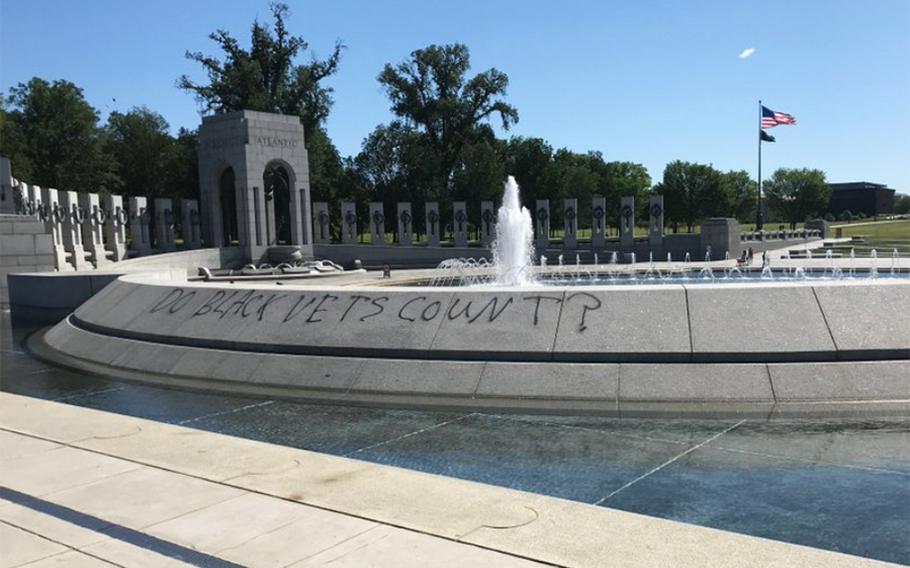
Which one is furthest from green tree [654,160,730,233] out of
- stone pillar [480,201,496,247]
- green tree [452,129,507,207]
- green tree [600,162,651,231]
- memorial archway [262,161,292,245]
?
stone pillar [480,201,496,247]

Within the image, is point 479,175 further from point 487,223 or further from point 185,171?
point 185,171

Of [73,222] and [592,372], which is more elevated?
[73,222]

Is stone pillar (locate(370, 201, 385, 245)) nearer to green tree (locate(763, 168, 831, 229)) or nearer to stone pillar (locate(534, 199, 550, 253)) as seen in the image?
stone pillar (locate(534, 199, 550, 253))

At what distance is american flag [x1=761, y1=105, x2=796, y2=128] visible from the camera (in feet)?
157

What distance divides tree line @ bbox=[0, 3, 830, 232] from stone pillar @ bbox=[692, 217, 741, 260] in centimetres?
2920

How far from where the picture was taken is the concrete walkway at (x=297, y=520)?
Answer: 420 cm

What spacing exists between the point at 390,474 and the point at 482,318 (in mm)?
4011

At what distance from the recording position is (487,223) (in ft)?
143

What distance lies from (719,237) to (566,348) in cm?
3120

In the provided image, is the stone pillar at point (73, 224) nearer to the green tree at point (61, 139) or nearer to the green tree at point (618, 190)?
the green tree at point (61, 139)

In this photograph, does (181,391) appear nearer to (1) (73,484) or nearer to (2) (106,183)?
(1) (73,484)

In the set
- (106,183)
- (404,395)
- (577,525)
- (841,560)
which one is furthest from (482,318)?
(106,183)

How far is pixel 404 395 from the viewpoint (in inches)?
349

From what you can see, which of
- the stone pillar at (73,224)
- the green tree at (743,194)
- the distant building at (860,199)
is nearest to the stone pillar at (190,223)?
the stone pillar at (73,224)
